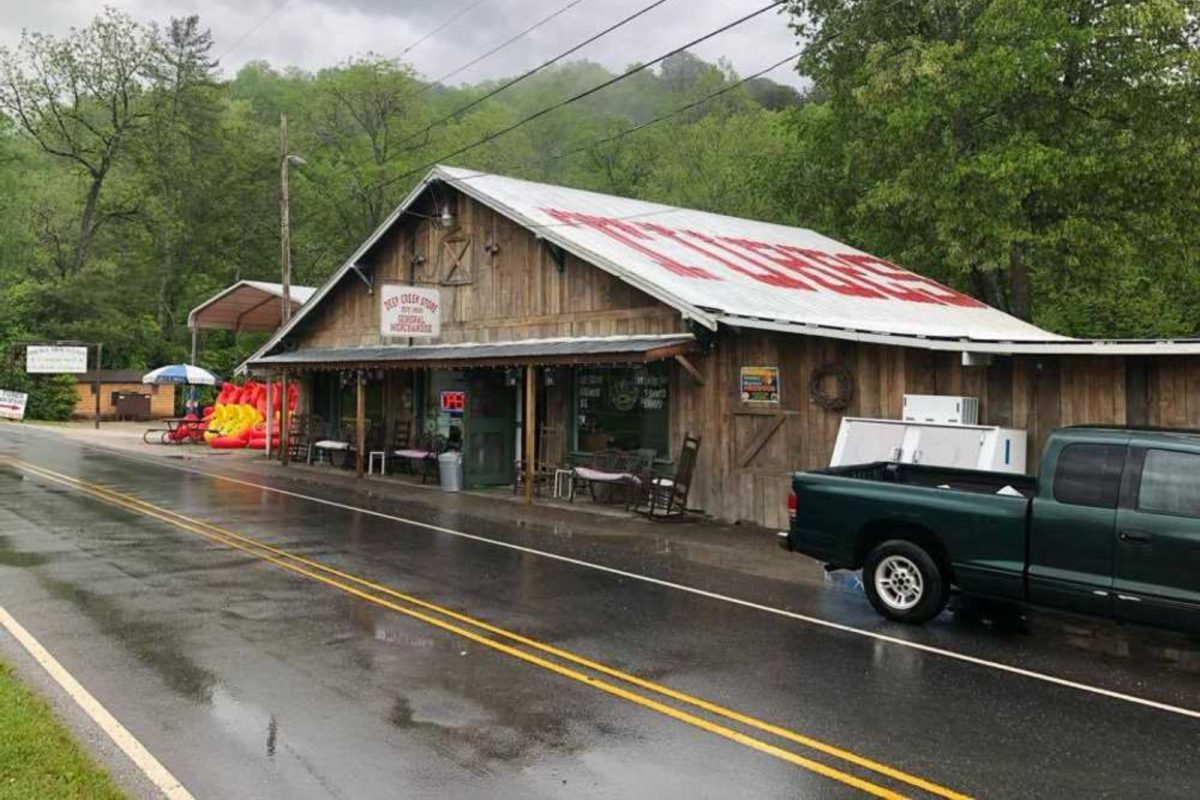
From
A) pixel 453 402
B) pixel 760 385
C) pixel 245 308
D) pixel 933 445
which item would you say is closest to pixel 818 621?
pixel 933 445

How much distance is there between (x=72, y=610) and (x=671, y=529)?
8243 millimetres

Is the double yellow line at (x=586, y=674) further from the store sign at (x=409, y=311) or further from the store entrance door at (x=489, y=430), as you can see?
the store sign at (x=409, y=311)

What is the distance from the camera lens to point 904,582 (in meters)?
8.56

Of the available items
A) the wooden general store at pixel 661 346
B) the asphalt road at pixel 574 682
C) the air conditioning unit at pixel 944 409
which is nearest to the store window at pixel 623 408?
the wooden general store at pixel 661 346

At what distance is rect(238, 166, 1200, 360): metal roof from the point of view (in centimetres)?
1373

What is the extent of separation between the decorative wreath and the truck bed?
3324mm

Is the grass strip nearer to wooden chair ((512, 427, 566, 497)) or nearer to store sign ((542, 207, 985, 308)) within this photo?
store sign ((542, 207, 985, 308))

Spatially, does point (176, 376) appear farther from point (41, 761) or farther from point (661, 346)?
point (41, 761)

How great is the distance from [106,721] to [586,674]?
311 centimetres

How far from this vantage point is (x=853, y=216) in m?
28.5

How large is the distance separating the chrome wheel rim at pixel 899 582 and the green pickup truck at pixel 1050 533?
10 millimetres

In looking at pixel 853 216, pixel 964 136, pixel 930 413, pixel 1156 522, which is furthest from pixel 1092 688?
pixel 853 216

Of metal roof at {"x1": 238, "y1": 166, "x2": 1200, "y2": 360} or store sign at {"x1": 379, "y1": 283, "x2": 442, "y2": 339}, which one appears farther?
store sign at {"x1": 379, "y1": 283, "x2": 442, "y2": 339}

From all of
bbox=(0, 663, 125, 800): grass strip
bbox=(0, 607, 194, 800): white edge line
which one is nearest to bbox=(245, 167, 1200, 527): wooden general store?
bbox=(0, 607, 194, 800): white edge line
